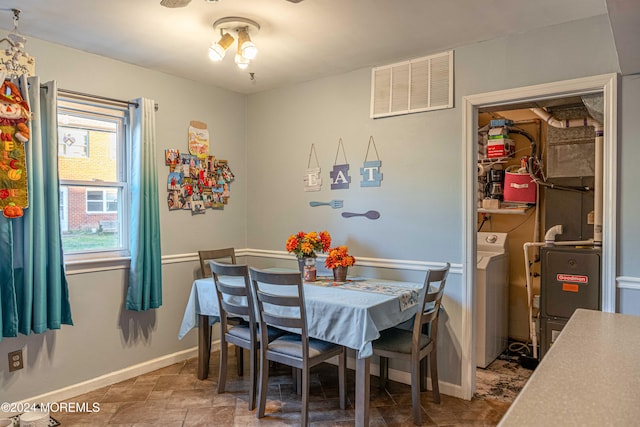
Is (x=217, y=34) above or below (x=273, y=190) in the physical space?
above

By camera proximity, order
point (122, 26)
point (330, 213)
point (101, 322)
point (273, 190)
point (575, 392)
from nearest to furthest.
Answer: point (575, 392) < point (122, 26) < point (101, 322) < point (330, 213) < point (273, 190)

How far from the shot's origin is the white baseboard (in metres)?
2.84

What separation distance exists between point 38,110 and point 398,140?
243 cm

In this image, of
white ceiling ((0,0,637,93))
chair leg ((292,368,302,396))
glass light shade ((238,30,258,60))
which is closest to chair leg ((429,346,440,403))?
chair leg ((292,368,302,396))

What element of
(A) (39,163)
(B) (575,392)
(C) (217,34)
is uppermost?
(C) (217,34)

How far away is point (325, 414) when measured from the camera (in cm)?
270

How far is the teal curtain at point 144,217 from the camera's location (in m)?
3.19

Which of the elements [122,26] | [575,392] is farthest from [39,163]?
[575,392]

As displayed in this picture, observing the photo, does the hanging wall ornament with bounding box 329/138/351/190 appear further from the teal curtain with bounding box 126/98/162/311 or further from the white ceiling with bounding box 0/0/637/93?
the teal curtain with bounding box 126/98/162/311

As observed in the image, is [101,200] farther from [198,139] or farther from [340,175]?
[340,175]

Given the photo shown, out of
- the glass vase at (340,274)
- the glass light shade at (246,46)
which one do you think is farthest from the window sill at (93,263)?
the glass light shade at (246,46)

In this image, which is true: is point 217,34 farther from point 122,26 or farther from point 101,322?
point 101,322

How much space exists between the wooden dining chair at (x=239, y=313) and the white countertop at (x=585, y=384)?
1.87 metres

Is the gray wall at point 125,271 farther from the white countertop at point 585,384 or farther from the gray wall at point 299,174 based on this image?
the white countertop at point 585,384
